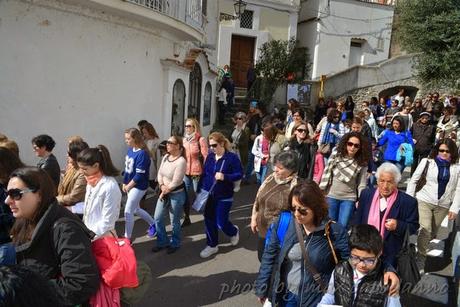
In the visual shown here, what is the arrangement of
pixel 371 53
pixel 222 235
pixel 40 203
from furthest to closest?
pixel 371 53, pixel 222 235, pixel 40 203

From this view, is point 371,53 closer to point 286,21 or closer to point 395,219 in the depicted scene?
point 286,21

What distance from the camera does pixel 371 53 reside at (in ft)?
83.5

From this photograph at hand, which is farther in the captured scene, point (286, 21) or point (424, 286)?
point (286, 21)

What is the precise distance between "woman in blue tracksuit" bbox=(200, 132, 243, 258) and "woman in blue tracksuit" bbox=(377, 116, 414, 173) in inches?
149

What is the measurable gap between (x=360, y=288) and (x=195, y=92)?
10.5 m

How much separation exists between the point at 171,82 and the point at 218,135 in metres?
4.84

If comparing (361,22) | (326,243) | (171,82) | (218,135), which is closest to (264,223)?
(326,243)

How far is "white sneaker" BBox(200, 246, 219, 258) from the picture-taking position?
6035 millimetres

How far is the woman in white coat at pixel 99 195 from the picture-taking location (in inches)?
161

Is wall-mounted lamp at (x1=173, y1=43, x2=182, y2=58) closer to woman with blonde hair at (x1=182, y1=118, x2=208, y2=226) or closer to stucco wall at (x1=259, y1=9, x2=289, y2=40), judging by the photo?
woman with blonde hair at (x1=182, y1=118, x2=208, y2=226)

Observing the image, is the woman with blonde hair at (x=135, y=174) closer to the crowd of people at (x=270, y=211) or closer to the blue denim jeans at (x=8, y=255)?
the crowd of people at (x=270, y=211)

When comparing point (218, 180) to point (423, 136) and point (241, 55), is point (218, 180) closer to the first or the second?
point (423, 136)

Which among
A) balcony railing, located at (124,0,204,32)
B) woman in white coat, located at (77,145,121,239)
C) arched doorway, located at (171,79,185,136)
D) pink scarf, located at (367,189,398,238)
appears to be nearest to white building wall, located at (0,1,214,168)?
balcony railing, located at (124,0,204,32)

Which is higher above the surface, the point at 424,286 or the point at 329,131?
the point at 329,131
